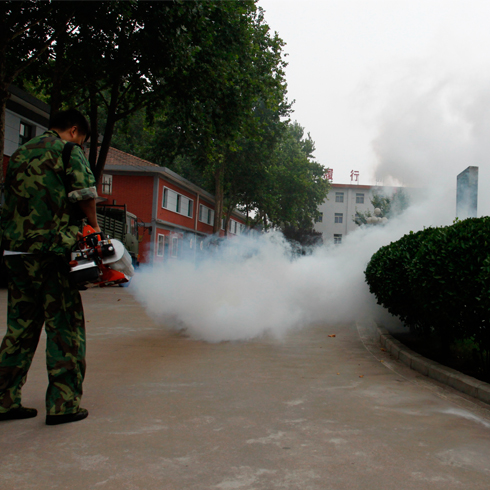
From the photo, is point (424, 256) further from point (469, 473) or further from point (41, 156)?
point (41, 156)

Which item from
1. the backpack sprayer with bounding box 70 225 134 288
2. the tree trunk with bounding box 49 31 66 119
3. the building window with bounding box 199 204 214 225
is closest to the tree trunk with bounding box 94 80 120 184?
the tree trunk with bounding box 49 31 66 119

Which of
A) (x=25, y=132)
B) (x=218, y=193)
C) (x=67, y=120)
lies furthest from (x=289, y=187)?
(x=67, y=120)

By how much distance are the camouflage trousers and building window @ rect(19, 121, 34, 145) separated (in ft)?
56.3

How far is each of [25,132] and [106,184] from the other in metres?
11.3

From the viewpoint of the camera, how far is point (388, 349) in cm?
716

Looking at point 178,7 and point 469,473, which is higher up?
point 178,7

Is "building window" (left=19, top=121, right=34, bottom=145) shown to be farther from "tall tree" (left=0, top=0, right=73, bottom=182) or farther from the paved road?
the paved road

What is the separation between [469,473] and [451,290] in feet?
8.14

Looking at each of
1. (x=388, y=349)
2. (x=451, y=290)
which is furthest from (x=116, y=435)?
(x=388, y=349)

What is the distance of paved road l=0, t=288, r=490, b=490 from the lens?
2.67 meters

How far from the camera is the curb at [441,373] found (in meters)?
4.57

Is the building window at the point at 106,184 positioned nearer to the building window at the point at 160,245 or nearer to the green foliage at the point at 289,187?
the building window at the point at 160,245

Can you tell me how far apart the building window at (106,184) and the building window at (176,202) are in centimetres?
327

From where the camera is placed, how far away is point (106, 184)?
30.6 metres
